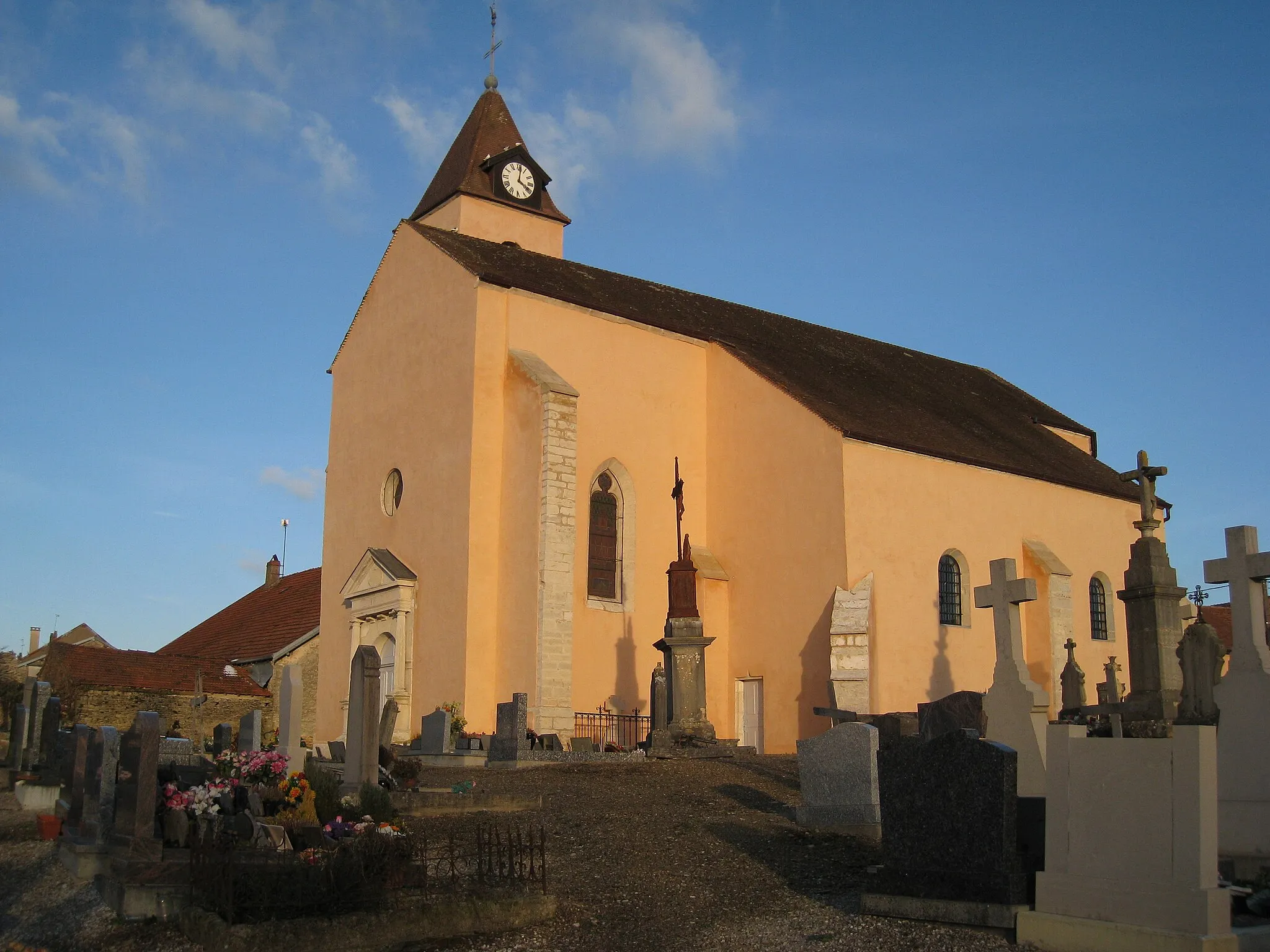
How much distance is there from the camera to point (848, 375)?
27.5 m

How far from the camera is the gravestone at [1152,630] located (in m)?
12.8

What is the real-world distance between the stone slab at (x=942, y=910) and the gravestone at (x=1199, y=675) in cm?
487

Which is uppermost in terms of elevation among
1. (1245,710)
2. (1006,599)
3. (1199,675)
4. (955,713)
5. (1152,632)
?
(1006,599)

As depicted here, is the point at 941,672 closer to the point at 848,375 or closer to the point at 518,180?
the point at 848,375

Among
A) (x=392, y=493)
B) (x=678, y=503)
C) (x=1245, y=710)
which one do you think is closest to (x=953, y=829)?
(x=1245, y=710)

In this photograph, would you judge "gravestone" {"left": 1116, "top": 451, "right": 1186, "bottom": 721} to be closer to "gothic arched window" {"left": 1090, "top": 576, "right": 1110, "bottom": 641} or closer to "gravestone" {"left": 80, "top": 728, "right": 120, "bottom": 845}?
"gravestone" {"left": 80, "top": 728, "right": 120, "bottom": 845}

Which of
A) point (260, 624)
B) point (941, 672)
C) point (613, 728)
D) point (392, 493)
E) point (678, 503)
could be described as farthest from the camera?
point (260, 624)

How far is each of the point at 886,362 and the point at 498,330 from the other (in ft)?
39.5

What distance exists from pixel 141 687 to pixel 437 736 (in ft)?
42.7

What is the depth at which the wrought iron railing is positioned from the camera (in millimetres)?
21047

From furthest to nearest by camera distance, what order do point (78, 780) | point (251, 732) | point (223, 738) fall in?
point (223, 738) → point (251, 732) → point (78, 780)

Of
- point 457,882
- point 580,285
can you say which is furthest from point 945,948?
point 580,285

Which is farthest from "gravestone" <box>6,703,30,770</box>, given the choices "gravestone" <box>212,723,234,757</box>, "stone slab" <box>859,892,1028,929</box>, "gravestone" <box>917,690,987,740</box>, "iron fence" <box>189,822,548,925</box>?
"gravestone" <box>917,690,987,740</box>

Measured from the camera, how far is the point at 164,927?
294 inches
